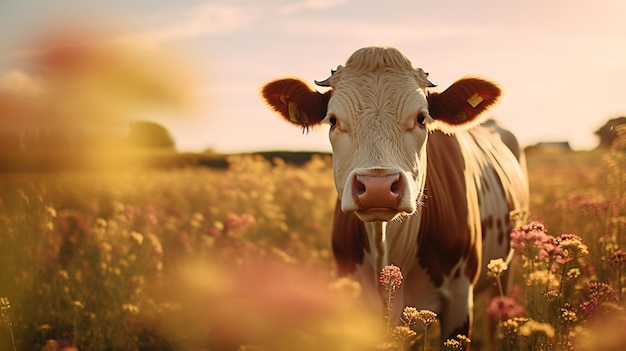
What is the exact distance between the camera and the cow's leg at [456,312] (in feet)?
12.8

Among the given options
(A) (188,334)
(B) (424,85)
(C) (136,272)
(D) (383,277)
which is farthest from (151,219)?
(D) (383,277)

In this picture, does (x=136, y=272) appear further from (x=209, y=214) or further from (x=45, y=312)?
(x=209, y=214)

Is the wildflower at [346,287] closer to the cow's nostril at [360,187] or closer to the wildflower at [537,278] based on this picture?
the cow's nostril at [360,187]

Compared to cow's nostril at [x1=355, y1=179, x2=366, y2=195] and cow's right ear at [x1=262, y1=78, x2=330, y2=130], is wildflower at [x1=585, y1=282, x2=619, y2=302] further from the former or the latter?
cow's right ear at [x1=262, y1=78, x2=330, y2=130]

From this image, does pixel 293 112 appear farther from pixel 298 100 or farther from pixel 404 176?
pixel 404 176

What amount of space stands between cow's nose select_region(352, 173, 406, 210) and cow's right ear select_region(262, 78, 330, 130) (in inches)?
41.3

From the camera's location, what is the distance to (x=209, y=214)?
838 centimetres

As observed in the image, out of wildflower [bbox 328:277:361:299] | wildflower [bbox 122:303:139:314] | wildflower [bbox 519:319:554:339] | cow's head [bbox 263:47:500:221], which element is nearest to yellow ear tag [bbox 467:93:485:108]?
cow's head [bbox 263:47:500:221]

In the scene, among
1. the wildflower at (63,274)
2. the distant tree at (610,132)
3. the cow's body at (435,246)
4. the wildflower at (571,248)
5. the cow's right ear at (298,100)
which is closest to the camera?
the wildflower at (571,248)

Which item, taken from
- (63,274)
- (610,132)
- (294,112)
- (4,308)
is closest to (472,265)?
(294,112)

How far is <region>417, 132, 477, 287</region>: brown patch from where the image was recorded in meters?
Result: 3.87

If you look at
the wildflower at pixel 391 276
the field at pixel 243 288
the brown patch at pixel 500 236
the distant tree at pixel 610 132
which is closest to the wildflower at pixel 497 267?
the field at pixel 243 288

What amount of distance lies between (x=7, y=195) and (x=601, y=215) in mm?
5325

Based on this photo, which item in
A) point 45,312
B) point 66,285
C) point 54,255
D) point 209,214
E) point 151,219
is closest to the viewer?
point 45,312
